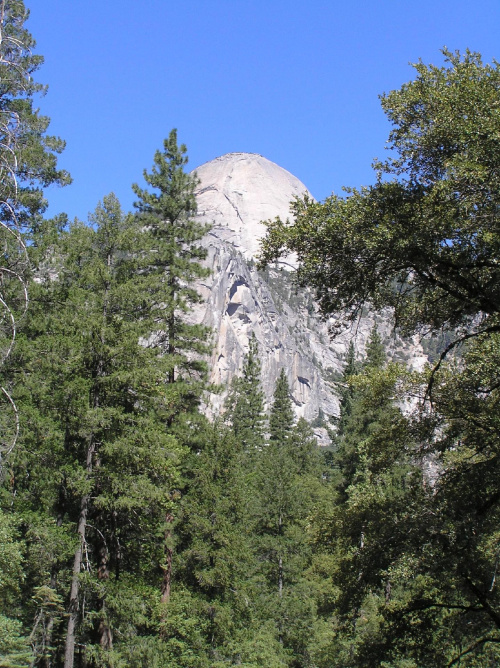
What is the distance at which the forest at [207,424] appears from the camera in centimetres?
602

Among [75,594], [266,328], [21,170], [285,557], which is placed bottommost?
[285,557]

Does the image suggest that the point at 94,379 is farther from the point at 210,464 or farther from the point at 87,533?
the point at 210,464

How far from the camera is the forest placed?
6.02m

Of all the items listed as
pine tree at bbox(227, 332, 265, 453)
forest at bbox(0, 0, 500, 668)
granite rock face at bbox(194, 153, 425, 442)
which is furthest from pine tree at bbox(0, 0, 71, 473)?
A: granite rock face at bbox(194, 153, 425, 442)

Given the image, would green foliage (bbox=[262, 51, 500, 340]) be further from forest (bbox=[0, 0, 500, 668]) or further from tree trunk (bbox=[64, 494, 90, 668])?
tree trunk (bbox=[64, 494, 90, 668])

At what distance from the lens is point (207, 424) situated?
1622 cm

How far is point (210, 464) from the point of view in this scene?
57.4 feet

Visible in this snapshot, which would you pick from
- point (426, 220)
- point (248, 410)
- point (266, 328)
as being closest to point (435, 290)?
point (426, 220)

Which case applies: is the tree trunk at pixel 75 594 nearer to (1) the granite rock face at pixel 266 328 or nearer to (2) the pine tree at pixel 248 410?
(2) the pine tree at pixel 248 410

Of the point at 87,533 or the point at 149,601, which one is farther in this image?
the point at 149,601

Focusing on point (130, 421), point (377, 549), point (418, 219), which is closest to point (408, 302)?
point (418, 219)

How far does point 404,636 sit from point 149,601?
25.4 feet

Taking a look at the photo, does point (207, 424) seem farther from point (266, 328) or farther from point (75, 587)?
point (266, 328)

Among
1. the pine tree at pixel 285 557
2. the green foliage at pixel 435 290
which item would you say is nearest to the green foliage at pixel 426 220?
the green foliage at pixel 435 290
